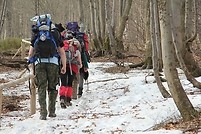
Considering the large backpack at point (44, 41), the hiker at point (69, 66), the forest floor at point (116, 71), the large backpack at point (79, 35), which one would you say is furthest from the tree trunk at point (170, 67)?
the large backpack at point (79, 35)

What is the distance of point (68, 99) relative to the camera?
27.3ft

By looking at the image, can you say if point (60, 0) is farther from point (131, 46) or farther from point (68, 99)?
point (68, 99)

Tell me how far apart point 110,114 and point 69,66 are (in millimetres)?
1728

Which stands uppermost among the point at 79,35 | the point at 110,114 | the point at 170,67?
the point at 79,35

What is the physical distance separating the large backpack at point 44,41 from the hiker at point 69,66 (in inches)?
61.7

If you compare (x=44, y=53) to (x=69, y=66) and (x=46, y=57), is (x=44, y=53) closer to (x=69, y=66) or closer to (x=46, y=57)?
(x=46, y=57)

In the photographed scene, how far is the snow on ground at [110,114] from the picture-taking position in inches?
243

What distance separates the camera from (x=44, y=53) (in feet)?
22.5

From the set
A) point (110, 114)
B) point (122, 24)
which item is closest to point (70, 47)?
point (110, 114)

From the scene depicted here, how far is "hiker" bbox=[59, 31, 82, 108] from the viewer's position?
830cm

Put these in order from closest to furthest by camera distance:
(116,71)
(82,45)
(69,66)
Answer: (69,66) → (82,45) → (116,71)

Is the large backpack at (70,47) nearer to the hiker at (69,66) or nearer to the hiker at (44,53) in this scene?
the hiker at (69,66)

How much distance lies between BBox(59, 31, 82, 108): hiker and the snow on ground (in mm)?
254

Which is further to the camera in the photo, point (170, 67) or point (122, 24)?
point (122, 24)
